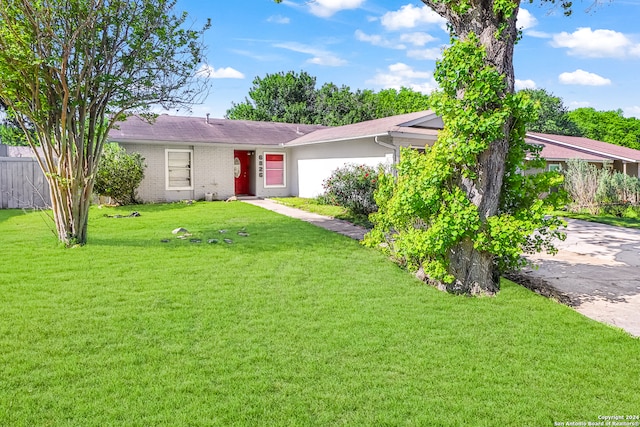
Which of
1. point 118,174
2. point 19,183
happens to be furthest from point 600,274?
point 19,183

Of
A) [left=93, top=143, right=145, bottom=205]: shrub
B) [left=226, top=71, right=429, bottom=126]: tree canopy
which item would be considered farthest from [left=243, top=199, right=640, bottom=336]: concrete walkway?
[left=226, top=71, right=429, bottom=126]: tree canopy

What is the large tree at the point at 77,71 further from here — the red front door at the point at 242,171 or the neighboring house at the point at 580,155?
the neighboring house at the point at 580,155

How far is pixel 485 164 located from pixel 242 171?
585 inches

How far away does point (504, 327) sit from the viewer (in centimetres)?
438

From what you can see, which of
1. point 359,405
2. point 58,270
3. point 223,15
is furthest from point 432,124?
point 359,405

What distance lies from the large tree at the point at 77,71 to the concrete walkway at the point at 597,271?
5.09 metres

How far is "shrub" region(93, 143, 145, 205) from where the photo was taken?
1426cm

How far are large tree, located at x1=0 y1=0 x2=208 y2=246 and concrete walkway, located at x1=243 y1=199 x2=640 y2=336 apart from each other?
5.09 meters

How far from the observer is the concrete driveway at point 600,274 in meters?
4.91

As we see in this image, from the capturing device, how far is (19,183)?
14.7 meters

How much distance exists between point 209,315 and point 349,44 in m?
22.4

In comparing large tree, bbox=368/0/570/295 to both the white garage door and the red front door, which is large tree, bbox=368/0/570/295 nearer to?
the white garage door

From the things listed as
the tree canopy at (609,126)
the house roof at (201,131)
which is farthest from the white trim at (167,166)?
the tree canopy at (609,126)

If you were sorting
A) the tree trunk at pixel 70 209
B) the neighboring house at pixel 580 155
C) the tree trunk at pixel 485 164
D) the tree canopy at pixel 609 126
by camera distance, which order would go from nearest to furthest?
the tree trunk at pixel 485 164 < the tree trunk at pixel 70 209 < the neighboring house at pixel 580 155 < the tree canopy at pixel 609 126
